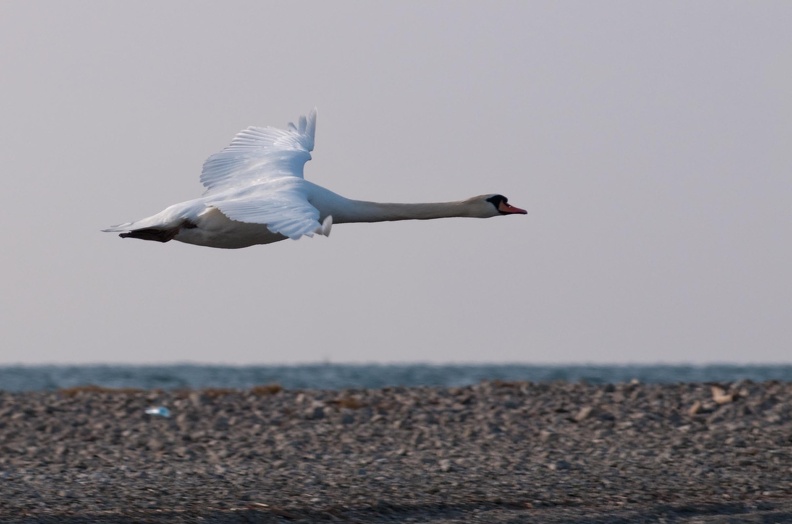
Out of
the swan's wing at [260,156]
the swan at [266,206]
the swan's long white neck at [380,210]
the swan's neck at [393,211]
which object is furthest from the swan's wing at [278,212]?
the swan's wing at [260,156]

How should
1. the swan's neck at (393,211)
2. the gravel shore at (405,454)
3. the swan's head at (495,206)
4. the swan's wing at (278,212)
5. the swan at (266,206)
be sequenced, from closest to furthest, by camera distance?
the swan's wing at (278,212), the swan at (266,206), the gravel shore at (405,454), the swan's neck at (393,211), the swan's head at (495,206)

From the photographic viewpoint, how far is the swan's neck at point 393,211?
483 inches

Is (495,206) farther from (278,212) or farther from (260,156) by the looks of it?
(278,212)

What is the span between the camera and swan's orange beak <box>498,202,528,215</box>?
43.1ft

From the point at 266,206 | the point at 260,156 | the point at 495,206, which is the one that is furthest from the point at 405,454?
→ the point at 266,206

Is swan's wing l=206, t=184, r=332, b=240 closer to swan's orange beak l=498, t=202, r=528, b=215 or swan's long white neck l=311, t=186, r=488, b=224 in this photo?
swan's long white neck l=311, t=186, r=488, b=224

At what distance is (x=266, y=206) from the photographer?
32.8 feet

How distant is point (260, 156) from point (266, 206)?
3.39m

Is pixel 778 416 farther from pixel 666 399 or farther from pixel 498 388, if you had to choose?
pixel 498 388

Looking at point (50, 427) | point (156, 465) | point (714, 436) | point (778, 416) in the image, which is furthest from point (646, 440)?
point (50, 427)

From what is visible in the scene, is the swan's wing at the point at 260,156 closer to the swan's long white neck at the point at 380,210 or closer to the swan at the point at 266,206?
the swan at the point at 266,206

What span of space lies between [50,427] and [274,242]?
20.9 ft

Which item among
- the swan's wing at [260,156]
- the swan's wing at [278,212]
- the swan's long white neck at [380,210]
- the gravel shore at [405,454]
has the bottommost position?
the gravel shore at [405,454]

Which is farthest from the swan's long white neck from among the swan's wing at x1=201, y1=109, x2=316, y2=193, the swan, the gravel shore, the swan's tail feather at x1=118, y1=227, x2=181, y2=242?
the gravel shore
